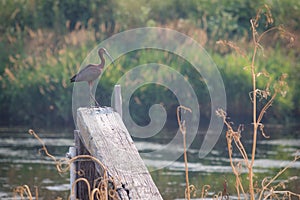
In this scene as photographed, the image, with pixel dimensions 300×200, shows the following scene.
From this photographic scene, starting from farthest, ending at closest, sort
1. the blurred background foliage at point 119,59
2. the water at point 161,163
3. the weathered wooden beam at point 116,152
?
the blurred background foliage at point 119,59 → the water at point 161,163 → the weathered wooden beam at point 116,152

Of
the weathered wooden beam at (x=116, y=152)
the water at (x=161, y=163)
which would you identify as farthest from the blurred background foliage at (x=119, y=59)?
the weathered wooden beam at (x=116, y=152)

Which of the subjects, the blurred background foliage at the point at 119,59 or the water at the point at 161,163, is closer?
the water at the point at 161,163

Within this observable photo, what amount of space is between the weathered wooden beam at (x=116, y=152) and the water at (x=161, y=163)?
4250 millimetres

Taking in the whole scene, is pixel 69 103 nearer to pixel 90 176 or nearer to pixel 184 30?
pixel 184 30

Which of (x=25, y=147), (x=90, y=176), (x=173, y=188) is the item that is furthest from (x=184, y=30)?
(x=90, y=176)

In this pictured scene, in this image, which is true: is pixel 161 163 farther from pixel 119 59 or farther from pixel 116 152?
pixel 116 152

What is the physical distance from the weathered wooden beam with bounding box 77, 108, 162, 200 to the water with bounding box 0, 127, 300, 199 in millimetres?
4250

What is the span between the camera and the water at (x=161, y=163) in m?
10.0

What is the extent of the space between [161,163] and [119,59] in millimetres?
3882

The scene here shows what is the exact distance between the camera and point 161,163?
1167 centimetres

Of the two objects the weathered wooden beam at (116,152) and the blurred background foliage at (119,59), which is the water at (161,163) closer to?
the blurred background foliage at (119,59)

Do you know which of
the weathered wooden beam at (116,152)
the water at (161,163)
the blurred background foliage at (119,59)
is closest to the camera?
the weathered wooden beam at (116,152)

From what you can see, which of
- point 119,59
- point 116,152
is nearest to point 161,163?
point 119,59

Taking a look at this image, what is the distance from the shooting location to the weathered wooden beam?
4145mm
